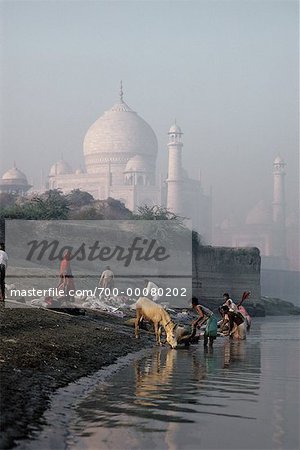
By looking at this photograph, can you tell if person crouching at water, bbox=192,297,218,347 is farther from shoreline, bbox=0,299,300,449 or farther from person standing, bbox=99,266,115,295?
person standing, bbox=99,266,115,295

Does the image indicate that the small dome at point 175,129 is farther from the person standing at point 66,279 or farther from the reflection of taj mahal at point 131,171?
the person standing at point 66,279

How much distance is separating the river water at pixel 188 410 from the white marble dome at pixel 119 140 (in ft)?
354

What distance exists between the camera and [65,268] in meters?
21.3

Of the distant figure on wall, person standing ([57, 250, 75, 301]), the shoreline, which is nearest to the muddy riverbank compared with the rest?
the shoreline

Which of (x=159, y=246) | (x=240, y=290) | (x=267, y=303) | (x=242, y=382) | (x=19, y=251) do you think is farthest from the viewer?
A: (x=267, y=303)

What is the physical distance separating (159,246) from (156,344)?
36548 mm

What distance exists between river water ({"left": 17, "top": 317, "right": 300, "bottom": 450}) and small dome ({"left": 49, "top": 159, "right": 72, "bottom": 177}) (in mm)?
117895

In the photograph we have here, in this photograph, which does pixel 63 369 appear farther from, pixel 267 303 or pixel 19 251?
pixel 267 303

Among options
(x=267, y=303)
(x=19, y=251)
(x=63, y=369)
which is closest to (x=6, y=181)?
(x=267, y=303)

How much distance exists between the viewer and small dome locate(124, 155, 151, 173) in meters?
117

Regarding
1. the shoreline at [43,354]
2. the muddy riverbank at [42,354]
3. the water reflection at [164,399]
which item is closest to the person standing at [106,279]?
the shoreline at [43,354]

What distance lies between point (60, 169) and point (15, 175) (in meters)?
9.02

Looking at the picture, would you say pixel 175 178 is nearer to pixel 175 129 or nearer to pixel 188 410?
pixel 175 129

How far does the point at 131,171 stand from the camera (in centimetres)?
11669
